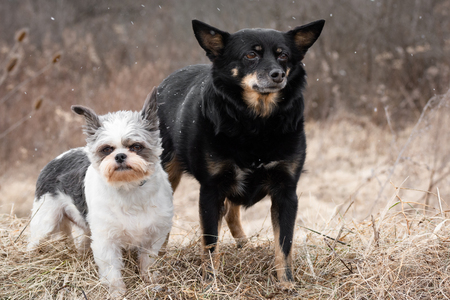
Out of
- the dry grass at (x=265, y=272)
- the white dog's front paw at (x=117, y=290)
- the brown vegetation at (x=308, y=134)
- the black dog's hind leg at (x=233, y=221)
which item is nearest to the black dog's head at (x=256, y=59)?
→ the brown vegetation at (x=308, y=134)

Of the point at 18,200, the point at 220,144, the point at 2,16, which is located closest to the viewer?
the point at 220,144

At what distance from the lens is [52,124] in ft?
27.2

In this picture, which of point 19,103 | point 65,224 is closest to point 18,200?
point 19,103

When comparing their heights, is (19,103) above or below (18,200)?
above

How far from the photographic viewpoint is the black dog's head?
3.08 metres

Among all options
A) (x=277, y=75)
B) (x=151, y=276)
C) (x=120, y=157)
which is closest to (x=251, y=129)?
(x=277, y=75)

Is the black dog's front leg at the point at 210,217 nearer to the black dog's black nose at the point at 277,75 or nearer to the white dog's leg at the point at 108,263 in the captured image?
the white dog's leg at the point at 108,263

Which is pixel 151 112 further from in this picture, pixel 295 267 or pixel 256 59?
pixel 295 267

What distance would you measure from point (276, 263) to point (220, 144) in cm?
97

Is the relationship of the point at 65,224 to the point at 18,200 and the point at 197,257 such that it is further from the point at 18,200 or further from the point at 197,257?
the point at 18,200

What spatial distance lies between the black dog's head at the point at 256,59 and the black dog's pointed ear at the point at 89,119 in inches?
34.7

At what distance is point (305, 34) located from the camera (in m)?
3.32

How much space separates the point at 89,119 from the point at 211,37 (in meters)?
1.04

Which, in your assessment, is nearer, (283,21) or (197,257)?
(197,257)
